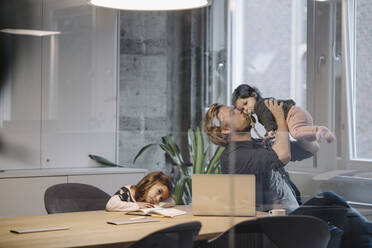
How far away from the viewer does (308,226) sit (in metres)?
1.63

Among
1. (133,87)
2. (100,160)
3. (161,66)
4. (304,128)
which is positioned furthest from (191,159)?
(161,66)

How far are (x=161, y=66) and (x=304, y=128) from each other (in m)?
1.65

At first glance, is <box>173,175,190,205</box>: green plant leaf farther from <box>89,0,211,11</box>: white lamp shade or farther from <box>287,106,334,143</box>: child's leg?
<box>89,0,211,11</box>: white lamp shade

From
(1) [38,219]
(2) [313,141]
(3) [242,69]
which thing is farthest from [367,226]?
(1) [38,219]

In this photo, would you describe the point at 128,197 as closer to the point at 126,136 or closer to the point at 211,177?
the point at 126,136

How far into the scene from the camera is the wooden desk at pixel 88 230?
5.16ft

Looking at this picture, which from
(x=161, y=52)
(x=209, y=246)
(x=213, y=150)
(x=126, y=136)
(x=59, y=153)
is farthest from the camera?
(x=161, y=52)

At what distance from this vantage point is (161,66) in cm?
319

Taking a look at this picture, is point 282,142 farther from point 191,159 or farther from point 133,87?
point 133,87

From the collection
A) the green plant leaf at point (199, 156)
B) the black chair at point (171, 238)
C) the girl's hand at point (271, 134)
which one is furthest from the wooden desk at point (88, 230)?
the girl's hand at point (271, 134)

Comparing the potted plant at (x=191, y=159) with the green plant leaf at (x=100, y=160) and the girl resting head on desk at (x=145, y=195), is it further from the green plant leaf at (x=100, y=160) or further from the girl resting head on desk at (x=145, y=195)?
the green plant leaf at (x=100, y=160)

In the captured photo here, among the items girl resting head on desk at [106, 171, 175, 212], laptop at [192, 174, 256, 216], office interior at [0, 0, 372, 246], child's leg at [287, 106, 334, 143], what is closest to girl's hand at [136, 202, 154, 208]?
girl resting head on desk at [106, 171, 175, 212]

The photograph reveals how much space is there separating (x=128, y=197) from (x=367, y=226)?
0.82 meters

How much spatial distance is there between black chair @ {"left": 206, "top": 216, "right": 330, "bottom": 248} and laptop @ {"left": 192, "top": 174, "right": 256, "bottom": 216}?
5cm
